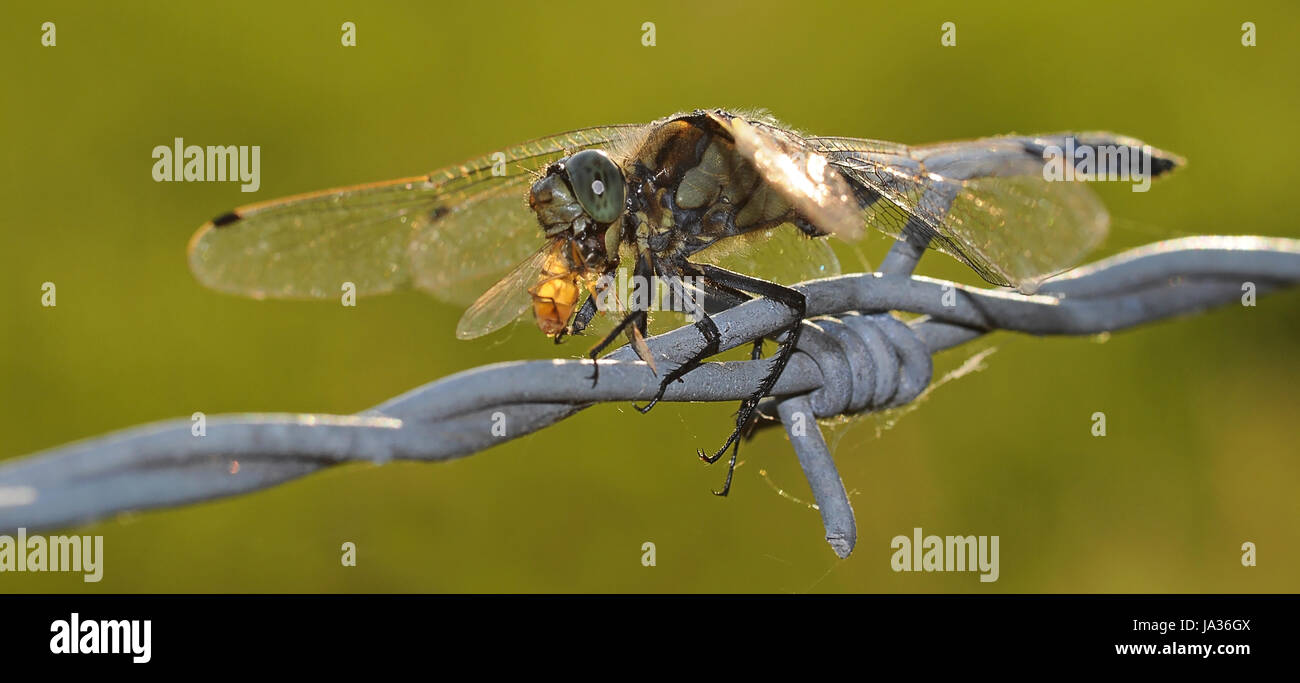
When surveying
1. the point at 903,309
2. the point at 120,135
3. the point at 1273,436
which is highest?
the point at 120,135

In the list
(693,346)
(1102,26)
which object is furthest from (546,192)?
(1102,26)

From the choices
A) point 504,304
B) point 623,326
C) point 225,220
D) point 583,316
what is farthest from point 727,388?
point 225,220

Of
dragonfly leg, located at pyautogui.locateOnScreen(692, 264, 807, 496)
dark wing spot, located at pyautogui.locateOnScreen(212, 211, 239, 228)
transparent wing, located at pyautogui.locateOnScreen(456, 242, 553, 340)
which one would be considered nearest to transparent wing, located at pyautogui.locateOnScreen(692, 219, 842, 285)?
dragonfly leg, located at pyautogui.locateOnScreen(692, 264, 807, 496)

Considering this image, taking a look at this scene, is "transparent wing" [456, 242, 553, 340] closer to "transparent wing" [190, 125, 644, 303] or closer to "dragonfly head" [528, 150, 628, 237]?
"dragonfly head" [528, 150, 628, 237]

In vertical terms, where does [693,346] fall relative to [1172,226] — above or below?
Answer: below

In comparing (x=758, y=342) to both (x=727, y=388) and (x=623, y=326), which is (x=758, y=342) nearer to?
(x=623, y=326)

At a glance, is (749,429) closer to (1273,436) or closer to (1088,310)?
(1088,310)

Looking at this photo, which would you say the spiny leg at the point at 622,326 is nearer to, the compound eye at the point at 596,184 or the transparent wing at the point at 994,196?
the compound eye at the point at 596,184
